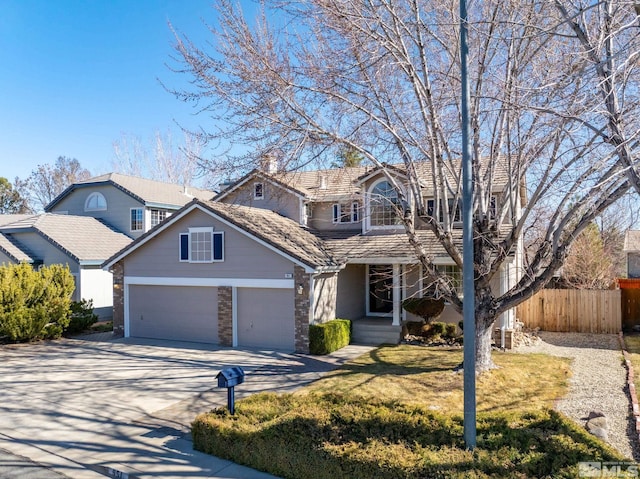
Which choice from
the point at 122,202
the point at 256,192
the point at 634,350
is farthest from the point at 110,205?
the point at 634,350

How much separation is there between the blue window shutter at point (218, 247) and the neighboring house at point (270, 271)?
0.03 m

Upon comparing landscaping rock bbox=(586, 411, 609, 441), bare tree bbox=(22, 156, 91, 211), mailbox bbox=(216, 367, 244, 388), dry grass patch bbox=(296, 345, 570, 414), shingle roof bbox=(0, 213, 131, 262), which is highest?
bare tree bbox=(22, 156, 91, 211)

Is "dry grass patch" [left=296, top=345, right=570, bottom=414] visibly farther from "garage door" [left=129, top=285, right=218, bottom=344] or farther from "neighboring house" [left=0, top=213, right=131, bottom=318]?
"neighboring house" [left=0, top=213, right=131, bottom=318]

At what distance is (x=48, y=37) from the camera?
1711 cm

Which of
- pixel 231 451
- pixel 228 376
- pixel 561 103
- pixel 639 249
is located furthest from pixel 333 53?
pixel 639 249

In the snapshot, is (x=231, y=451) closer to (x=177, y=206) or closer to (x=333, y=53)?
(x=333, y=53)

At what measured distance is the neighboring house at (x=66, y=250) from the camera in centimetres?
2189

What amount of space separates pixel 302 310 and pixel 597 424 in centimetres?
864

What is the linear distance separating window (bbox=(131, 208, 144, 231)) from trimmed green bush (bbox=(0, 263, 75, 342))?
886cm

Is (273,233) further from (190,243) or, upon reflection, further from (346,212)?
(346,212)

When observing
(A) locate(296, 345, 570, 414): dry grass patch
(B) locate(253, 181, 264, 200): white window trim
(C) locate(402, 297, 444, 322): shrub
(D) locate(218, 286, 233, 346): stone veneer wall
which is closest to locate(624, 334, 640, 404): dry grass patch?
(A) locate(296, 345, 570, 414): dry grass patch

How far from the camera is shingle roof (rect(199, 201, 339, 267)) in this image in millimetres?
14891

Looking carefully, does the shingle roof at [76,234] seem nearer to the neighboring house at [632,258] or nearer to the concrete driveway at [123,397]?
the concrete driveway at [123,397]

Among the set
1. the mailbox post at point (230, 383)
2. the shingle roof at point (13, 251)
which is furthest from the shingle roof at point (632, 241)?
the shingle roof at point (13, 251)
